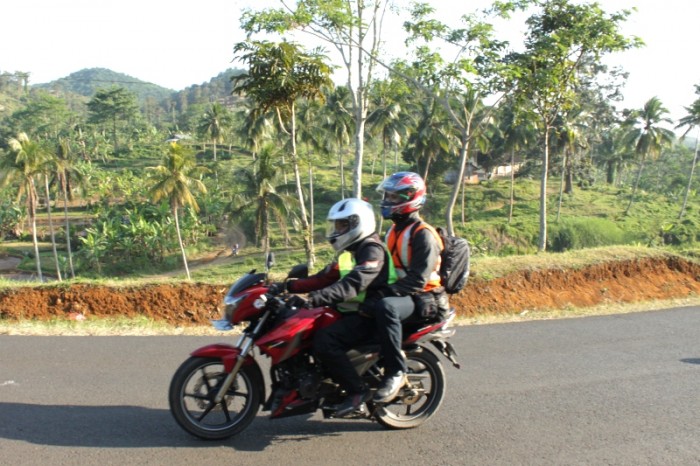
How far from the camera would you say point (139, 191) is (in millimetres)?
60406

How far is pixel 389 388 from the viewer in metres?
4.56

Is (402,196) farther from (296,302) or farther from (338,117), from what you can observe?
(338,117)

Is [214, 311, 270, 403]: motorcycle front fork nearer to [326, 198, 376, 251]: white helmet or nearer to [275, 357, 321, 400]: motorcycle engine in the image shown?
[275, 357, 321, 400]: motorcycle engine

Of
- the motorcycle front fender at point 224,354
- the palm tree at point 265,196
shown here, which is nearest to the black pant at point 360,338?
the motorcycle front fender at point 224,354

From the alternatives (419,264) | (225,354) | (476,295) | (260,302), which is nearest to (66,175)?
(476,295)

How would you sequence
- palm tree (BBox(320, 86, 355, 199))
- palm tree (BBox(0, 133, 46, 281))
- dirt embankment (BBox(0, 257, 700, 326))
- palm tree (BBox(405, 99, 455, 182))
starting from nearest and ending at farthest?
dirt embankment (BBox(0, 257, 700, 326)) → palm tree (BBox(0, 133, 46, 281)) → palm tree (BBox(405, 99, 455, 182)) → palm tree (BBox(320, 86, 355, 199))

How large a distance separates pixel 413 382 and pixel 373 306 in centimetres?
84

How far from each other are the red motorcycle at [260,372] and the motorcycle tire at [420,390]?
12 centimetres

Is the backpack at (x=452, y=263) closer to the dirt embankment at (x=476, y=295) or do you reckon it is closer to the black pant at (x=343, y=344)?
the black pant at (x=343, y=344)

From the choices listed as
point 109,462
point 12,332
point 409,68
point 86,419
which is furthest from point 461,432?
point 409,68

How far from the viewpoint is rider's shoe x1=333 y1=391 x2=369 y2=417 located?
448cm

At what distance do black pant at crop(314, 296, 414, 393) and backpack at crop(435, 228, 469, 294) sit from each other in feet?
1.26

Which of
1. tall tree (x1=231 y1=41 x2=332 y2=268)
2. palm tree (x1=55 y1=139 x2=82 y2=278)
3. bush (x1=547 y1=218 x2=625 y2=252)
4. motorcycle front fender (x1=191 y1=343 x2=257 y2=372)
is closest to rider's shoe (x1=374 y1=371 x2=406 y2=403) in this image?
motorcycle front fender (x1=191 y1=343 x2=257 y2=372)

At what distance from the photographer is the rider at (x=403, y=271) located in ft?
14.8
